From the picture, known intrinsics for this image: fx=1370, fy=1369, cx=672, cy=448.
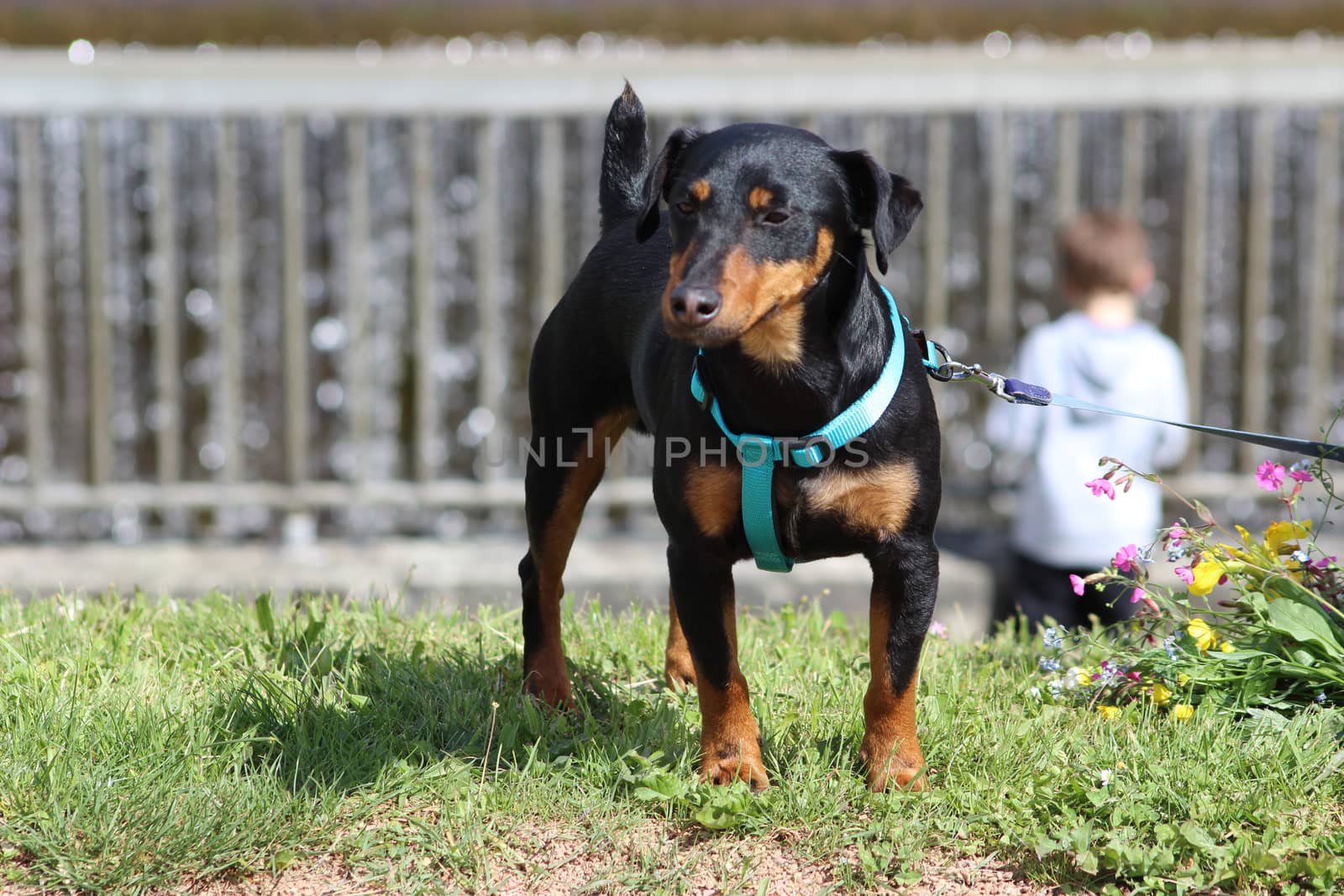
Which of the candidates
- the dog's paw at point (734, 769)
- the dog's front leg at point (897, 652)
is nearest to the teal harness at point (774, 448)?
the dog's front leg at point (897, 652)

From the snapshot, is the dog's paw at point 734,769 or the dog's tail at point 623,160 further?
the dog's tail at point 623,160

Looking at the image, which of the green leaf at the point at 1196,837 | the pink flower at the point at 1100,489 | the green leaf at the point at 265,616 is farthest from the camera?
the green leaf at the point at 265,616

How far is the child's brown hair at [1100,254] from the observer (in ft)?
17.8

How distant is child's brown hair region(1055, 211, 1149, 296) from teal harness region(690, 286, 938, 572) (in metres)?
2.86

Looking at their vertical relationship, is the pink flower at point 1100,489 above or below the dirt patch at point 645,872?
above

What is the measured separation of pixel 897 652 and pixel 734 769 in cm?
45

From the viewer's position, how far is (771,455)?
285 cm

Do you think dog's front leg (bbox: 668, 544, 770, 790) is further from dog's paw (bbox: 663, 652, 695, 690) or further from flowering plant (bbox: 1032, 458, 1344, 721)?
flowering plant (bbox: 1032, 458, 1344, 721)

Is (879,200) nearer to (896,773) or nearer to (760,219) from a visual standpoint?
(760,219)

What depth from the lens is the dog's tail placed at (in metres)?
3.68

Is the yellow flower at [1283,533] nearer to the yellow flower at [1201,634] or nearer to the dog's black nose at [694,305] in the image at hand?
the yellow flower at [1201,634]

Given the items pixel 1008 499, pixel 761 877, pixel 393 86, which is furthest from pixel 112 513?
pixel 761 877

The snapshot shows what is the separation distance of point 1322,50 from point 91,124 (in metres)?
5.31

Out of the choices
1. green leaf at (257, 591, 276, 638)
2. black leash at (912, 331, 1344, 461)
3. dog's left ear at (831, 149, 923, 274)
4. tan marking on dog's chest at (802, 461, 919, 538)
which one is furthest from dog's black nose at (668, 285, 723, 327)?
green leaf at (257, 591, 276, 638)
